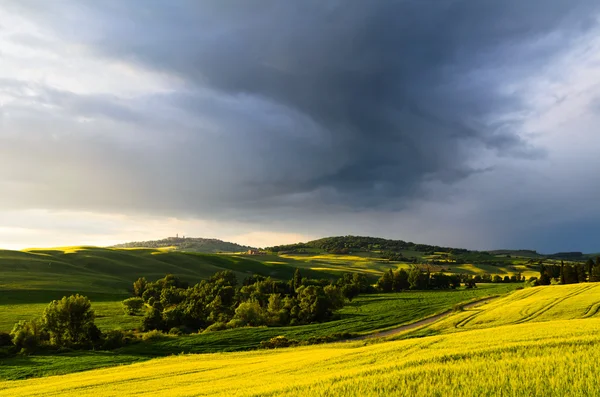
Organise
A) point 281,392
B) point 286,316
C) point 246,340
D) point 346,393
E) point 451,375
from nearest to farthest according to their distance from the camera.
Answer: point 346,393
point 451,375
point 281,392
point 246,340
point 286,316

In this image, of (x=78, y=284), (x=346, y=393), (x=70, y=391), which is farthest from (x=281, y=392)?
(x=78, y=284)

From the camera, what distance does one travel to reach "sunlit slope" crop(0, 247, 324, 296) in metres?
116

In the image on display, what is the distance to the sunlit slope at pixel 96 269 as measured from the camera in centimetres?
11600

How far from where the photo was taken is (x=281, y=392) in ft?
38.3

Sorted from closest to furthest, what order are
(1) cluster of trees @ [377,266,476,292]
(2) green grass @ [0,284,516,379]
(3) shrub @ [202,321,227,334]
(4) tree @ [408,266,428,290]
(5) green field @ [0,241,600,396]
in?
(5) green field @ [0,241,600,396]
(2) green grass @ [0,284,516,379]
(3) shrub @ [202,321,227,334]
(1) cluster of trees @ [377,266,476,292]
(4) tree @ [408,266,428,290]

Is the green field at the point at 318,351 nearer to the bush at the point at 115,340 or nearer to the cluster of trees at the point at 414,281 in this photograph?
the bush at the point at 115,340

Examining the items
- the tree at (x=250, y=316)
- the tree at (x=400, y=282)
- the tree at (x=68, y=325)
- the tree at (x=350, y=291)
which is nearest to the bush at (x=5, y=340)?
the tree at (x=68, y=325)

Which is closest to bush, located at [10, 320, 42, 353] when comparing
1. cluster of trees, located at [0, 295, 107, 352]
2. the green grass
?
cluster of trees, located at [0, 295, 107, 352]

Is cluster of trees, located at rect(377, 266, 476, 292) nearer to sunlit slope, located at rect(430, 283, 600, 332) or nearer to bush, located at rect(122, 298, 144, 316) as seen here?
sunlit slope, located at rect(430, 283, 600, 332)

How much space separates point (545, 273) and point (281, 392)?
137 meters

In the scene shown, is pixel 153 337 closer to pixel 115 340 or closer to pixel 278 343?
pixel 115 340

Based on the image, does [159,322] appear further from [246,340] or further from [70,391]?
[70,391]

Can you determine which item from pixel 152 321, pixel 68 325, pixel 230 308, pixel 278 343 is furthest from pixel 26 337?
pixel 230 308

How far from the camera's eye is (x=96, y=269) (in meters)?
157
